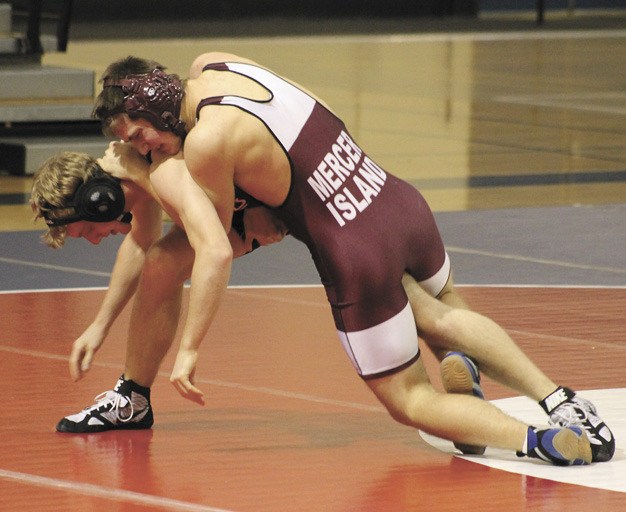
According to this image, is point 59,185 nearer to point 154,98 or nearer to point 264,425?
point 154,98

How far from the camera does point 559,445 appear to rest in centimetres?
449

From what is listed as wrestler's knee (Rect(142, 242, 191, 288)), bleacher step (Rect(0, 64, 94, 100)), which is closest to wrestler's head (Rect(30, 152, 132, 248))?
wrestler's knee (Rect(142, 242, 191, 288))

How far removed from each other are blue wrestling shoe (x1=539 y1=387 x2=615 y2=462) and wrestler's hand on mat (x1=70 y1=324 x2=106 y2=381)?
4.25ft

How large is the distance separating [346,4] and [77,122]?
16.1 m

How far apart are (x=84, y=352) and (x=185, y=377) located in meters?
Result: 0.68

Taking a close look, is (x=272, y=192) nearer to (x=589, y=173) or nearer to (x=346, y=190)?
(x=346, y=190)

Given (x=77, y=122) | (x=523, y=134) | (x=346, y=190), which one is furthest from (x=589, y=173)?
(x=346, y=190)

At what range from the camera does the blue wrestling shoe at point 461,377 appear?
15.2 ft

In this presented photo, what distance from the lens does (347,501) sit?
4.29m

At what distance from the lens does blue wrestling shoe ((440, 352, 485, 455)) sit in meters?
4.63

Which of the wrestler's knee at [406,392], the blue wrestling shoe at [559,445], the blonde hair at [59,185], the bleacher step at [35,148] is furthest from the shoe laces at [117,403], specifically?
the bleacher step at [35,148]

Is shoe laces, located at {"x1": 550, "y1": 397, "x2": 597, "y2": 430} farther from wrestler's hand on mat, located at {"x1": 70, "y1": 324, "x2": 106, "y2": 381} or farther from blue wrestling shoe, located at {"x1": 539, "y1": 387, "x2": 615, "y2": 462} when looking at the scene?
wrestler's hand on mat, located at {"x1": 70, "y1": 324, "x2": 106, "y2": 381}

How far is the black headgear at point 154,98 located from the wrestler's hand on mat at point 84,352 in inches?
26.3

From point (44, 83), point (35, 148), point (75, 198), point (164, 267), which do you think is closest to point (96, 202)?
point (75, 198)
